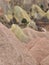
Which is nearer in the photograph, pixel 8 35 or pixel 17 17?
pixel 8 35

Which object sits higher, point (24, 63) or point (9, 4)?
point (9, 4)

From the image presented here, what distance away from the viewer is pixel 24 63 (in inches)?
67.4

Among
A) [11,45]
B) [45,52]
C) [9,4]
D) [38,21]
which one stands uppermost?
[9,4]

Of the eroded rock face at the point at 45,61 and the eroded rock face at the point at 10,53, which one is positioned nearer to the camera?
the eroded rock face at the point at 10,53

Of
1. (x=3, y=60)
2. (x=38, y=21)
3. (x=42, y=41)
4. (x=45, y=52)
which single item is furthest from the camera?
(x=38, y=21)

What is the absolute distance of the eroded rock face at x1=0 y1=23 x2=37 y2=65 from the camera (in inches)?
65.7

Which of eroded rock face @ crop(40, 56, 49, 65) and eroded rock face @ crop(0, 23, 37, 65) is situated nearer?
eroded rock face @ crop(0, 23, 37, 65)

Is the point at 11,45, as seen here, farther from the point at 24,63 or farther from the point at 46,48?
the point at 46,48

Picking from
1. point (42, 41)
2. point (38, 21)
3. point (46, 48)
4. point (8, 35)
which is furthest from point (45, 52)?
point (38, 21)

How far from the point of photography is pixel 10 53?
170cm

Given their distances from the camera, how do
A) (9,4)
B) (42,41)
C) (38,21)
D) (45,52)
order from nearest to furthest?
(45,52) < (42,41) < (38,21) < (9,4)

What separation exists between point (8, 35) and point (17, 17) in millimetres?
3574

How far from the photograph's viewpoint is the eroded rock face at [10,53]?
5.47 ft

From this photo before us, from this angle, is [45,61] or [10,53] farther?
[45,61]
